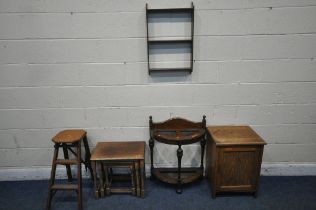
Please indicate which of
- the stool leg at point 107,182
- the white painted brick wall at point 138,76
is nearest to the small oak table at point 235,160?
the white painted brick wall at point 138,76

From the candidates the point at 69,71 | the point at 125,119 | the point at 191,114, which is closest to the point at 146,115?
the point at 125,119

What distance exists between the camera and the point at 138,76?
2234 millimetres

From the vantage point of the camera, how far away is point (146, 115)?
2.35 m

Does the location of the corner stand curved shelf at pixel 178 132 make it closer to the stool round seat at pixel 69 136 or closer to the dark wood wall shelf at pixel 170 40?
the dark wood wall shelf at pixel 170 40

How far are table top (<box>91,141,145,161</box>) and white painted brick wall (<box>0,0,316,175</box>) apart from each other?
0.11 m

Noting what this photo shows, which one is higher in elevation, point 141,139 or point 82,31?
point 82,31

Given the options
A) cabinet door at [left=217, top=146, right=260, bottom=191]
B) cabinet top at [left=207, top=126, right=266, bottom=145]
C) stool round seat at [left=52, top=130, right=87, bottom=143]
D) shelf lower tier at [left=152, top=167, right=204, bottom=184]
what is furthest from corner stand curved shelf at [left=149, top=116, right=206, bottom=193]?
stool round seat at [left=52, top=130, right=87, bottom=143]

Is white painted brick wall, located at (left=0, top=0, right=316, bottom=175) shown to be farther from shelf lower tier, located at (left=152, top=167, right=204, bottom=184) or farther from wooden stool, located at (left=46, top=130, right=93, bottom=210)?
wooden stool, located at (left=46, top=130, right=93, bottom=210)

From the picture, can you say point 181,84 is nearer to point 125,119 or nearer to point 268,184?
point 125,119

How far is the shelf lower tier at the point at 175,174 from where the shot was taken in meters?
2.29

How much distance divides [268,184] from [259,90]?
98cm

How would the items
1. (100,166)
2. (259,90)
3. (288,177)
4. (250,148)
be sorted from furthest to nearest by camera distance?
(288,177) < (259,90) < (100,166) < (250,148)

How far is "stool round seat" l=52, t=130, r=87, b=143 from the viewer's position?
207 cm

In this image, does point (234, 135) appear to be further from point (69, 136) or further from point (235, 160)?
point (69, 136)
